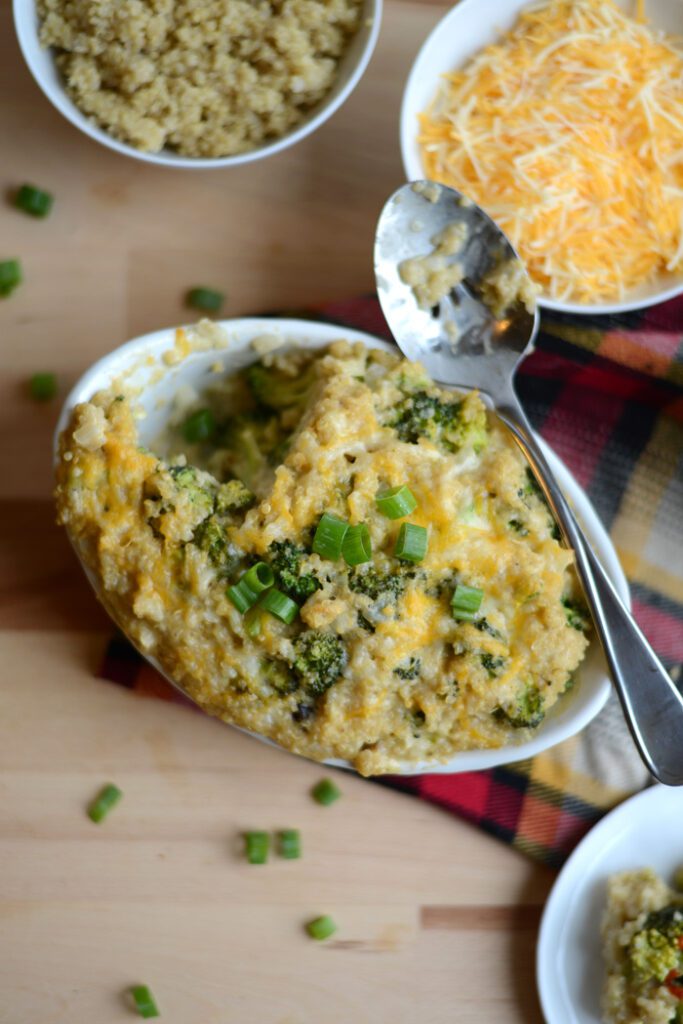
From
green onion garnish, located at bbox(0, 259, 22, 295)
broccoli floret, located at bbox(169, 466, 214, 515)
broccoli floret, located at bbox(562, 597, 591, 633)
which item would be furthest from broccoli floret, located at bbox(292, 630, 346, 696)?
green onion garnish, located at bbox(0, 259, 22, 295)

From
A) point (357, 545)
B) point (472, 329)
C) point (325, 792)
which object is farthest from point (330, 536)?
point (325, 792)

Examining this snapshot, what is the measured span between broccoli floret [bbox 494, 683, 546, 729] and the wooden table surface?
0.58 m

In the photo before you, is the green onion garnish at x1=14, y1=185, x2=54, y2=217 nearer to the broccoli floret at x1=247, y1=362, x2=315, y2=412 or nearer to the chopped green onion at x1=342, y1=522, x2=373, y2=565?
the broccoli floret at x1=247, y1=362, x2=315, y2=412

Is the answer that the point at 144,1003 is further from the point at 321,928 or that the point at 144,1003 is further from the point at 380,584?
the point at 380,584

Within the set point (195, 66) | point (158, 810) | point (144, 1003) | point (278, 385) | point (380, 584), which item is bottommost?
point (144, 1003)

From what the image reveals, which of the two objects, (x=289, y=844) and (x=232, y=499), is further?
(x=289, y=844)

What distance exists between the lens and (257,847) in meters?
2.41

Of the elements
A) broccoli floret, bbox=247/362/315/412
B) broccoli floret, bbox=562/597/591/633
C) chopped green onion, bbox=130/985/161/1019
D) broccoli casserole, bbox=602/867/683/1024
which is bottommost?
chopped green onion, bbox=130/985/161/1019

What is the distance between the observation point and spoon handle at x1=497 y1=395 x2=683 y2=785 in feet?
6.85

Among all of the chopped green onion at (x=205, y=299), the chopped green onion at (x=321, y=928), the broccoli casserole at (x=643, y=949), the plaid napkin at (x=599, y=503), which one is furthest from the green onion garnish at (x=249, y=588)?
the broccoli casserole at (x=643, y=949)

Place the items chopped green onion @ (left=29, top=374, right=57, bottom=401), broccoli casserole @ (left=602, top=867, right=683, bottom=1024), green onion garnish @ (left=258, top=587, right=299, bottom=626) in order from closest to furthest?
green onion garnish @ (left=258, top=587, right=299, bottom=626)
broccoli casserole @ (left=602, top=867, right=683, bottom=1024)
chopped green onion @ (left=29, top=374, right=57, bottom=401)

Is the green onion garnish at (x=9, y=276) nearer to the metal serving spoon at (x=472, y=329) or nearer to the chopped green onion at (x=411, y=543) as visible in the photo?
the metal serving spoon at (x=472, y=329)

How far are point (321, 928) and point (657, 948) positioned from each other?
32.2 inches

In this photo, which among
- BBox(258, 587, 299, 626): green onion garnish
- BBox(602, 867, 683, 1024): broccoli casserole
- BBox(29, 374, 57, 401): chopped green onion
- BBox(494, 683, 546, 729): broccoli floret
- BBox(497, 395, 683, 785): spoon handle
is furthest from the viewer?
BBox(29, 374, 57, 401): chopped green onion
